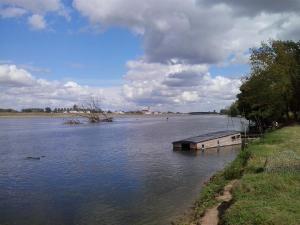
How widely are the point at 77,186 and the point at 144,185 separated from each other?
6248mm

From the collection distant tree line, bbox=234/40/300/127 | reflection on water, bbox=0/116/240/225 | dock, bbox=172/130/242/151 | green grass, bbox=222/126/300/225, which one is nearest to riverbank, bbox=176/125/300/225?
green grass, bbox=222/126/300/225

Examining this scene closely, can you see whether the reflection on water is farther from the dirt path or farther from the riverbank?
the riverbank

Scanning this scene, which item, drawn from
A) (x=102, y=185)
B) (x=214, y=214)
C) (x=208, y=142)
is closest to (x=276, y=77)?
(x=208, y=142)

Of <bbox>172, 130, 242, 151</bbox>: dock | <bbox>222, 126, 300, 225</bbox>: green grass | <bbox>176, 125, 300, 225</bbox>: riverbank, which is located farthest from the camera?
<bbox>172, 130, 242, 151</bbox>: dock

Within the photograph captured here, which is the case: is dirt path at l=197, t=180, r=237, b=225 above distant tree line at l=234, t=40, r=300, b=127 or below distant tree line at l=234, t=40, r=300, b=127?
below

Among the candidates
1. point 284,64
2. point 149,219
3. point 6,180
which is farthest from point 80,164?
point 284,64

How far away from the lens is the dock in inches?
2751

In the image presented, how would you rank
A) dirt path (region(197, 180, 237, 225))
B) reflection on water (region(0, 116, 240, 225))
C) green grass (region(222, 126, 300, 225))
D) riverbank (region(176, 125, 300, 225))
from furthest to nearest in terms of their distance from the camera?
reflection on water (region(0, 116, 240, 225)) → dirt path (region(197, 180, 237, 225)) → riverbank (region(176, 125, 300, 225)) → green grass (region(222, 126, 300, 225))

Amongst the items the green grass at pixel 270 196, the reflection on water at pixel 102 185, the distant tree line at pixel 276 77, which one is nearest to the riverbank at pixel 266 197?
the green grass at pixel 270 196

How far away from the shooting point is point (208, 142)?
7100 cm

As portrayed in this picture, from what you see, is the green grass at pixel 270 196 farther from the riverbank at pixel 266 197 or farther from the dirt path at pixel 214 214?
the dirt path at pixel 214 214

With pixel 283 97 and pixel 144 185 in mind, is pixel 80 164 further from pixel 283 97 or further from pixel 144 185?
pixel 283 97

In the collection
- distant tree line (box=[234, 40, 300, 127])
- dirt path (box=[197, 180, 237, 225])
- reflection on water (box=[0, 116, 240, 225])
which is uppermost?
distant tree line (box=[234, 40, 300, 127])

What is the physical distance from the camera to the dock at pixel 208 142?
69875mm
